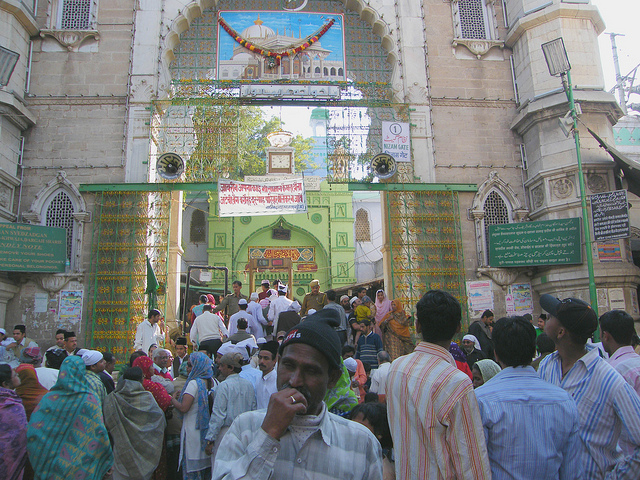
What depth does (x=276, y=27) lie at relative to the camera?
1512 cm

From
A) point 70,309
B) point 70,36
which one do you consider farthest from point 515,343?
point 70,36

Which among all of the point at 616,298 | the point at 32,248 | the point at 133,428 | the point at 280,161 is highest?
the point at 280,161

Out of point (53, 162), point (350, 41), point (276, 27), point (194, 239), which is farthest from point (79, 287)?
point (194, 239)

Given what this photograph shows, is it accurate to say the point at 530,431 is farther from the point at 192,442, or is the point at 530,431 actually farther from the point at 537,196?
the point at 537,196

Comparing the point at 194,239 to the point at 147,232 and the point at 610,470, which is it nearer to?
the point at 147,232

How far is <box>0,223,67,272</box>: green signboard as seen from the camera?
12.0 metres

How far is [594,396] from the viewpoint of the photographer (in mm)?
2863

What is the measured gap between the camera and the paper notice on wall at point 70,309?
12695 millimetres

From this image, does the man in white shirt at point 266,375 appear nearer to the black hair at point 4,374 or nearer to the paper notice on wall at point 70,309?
the black hair at point 4,374

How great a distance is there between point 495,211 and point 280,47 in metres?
7.63

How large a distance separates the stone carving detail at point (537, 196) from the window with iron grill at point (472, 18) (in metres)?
4.99

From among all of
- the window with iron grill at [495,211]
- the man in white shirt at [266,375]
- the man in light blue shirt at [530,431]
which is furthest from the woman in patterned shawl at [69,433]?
the window with iron grill at [495,211]

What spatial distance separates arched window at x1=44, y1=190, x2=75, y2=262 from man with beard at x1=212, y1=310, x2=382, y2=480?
42.5 ft

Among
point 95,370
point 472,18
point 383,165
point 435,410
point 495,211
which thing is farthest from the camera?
point 472,18
